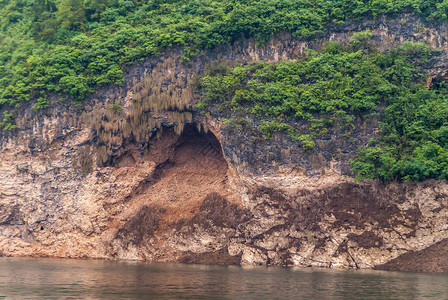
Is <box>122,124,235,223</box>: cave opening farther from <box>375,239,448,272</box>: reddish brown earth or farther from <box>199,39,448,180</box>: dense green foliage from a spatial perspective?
<box>375,239,448,272</box>: reddish brown earth

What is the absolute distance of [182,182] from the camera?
107 ft

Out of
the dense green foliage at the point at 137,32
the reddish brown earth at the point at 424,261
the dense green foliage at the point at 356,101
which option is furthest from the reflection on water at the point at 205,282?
the dense green foliage at the point at 137,32

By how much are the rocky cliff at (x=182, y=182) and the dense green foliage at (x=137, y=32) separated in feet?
2.40

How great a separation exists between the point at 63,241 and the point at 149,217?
5007 mm

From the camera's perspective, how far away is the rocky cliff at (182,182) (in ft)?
90.4

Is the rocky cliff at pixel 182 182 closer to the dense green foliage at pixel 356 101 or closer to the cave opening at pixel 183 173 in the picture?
the cave opening at pixel 183 173

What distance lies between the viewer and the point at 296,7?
3356cm

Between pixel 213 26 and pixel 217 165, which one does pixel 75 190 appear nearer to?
pixel 217 165

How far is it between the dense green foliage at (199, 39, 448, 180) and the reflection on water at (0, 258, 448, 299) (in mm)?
5959

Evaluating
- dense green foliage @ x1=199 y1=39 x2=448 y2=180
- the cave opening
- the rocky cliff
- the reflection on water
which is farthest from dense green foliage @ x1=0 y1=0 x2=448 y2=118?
the reflection on water

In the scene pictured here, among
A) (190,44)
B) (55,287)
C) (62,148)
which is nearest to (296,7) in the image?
(190,44)

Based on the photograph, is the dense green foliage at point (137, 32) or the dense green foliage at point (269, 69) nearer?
the dense green foliage at point (269, 69)

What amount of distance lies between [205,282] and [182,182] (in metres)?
12.9

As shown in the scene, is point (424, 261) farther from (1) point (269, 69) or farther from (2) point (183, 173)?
(2) point (183, 173)
